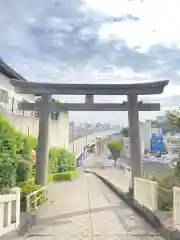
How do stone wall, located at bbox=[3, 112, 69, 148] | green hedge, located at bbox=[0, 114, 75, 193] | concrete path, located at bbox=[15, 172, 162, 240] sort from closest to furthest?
concrete path, located at bbox=[15, 172, 162, 240], green hedge, located at bbox=[0, 114, 75, 193], stone wall, located at bbox=[3, 112, 69, 148]

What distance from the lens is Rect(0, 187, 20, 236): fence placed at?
5590 millimetres

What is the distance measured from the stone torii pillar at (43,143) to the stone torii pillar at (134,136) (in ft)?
10.6

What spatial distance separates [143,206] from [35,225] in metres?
3.28

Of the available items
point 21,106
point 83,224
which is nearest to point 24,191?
point 83,224

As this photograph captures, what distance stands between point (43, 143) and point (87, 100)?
2.45 metres

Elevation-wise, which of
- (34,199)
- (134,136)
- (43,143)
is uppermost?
(134,136)

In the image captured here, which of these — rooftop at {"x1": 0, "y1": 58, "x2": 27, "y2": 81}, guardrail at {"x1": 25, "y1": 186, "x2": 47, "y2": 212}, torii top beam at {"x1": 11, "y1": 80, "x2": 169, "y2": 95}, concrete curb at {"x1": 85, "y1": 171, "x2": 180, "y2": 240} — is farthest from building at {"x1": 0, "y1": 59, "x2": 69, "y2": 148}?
concrete curb at {"x1": 85, "y1": 171, "x2": 180, "y2": 240}

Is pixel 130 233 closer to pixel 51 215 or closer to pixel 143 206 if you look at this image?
pixel 143 206

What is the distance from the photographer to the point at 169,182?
27.7 feet

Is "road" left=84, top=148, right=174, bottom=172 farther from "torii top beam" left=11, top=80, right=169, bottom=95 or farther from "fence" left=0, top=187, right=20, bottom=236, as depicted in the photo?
"fence" left=0, top=187, right=20, bottom=236

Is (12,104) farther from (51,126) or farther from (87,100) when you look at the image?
(51,126)

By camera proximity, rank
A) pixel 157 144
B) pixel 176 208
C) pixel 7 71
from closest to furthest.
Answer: pixel 176 208 < pixel 7 71 < pixel 157 144

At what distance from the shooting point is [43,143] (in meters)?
10.9

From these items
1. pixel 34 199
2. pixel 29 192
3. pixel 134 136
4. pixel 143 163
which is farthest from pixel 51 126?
pixel 34 199
